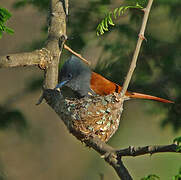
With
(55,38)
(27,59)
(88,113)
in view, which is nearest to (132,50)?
(88,113)

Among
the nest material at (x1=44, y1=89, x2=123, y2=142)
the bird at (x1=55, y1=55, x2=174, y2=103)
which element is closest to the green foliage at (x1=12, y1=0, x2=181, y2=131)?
the bird at (x1=55, y1=55, x2=174, y2=103)

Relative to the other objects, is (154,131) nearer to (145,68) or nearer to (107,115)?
(145,68)

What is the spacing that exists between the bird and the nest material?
0.53 meters

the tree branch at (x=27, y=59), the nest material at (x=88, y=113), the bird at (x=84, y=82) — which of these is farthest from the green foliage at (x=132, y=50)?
the tree branch at (x=27, y=59)

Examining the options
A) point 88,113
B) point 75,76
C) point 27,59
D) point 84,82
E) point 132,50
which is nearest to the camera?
point 27,59

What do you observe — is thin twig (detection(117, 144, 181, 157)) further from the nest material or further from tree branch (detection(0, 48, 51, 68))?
tree branch (detection(0, 48, 51, 68))

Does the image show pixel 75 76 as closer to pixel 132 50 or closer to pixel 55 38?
pixel 132 50

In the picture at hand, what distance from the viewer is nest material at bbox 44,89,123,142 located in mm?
4270

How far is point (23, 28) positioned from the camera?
8773 millimetres

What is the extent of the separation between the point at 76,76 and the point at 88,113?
985mm

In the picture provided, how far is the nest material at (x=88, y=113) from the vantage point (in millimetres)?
4270

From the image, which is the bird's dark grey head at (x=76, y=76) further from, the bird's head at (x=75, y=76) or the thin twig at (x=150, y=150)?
the thin twig at (x=150, y=150)

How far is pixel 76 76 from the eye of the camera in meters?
5.51

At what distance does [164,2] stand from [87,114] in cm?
187
